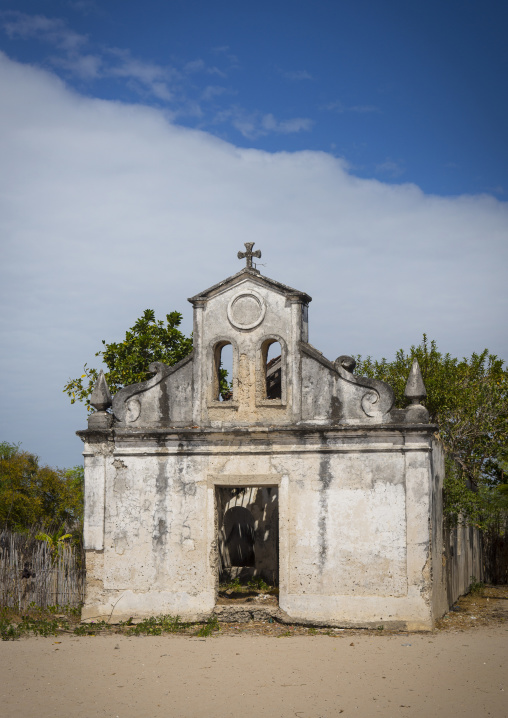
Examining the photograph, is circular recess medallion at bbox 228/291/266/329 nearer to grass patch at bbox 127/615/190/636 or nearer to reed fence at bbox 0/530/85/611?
grass patch at bbox 127/615/190/636

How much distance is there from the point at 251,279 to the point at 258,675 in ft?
21.9

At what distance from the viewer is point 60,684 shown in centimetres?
1000

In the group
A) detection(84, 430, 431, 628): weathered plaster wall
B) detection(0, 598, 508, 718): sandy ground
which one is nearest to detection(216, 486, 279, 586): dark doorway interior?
detection(84, 430, 431, 628): weathered plaster wall

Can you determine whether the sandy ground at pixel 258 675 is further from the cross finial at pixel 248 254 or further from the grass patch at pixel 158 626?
the cross finial at pixel 248 254

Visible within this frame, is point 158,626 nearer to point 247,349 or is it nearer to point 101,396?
point 101,396

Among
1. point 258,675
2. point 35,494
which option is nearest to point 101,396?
point 258,675

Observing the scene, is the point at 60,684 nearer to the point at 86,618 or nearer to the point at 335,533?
the point at 86,618

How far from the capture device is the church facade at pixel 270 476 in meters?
13.2

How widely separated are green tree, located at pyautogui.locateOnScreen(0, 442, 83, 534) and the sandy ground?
11.6 meters

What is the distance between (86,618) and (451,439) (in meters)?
13.4

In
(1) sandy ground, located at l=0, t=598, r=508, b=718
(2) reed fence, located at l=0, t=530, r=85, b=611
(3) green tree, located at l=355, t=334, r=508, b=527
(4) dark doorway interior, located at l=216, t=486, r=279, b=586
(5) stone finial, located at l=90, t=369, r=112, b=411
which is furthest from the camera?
(3) green tree, located at l=355, t=334, r=508, b=527

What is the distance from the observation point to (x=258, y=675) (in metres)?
10.3

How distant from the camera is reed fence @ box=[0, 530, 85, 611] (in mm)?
15148

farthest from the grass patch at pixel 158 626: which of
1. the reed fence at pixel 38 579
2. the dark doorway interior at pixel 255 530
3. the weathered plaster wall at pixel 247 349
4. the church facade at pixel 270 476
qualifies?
the dark doorway interior at pixel 255 530
